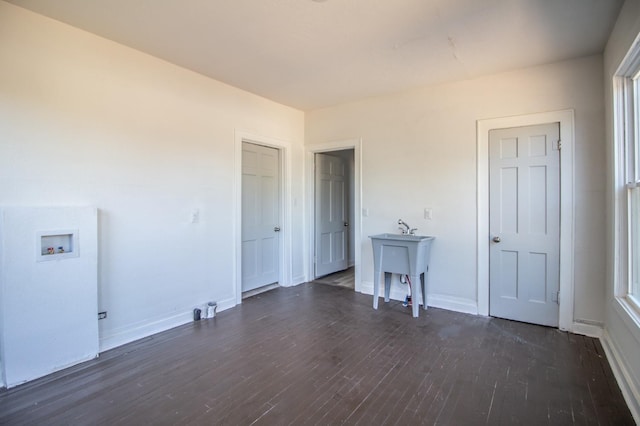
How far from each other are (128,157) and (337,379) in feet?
8.83

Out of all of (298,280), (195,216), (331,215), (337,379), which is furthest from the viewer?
(331,215)

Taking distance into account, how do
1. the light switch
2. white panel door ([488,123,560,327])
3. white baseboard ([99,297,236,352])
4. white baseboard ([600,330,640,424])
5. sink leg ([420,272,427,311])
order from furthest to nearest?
sink leg ([420,272,427,311]) → the light switch → white panel door ([488,123,560,327]) → white baseboard ([99,297,236,352]) → white baseboard ([600,330,640,424])

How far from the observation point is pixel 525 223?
344 centimetres

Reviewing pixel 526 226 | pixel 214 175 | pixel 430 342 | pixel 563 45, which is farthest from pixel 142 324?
pixel 563 45

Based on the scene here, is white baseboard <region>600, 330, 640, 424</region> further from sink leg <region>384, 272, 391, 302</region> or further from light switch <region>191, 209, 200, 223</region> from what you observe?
light switch <region>191, 209, 200, 223</region>

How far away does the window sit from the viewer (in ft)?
7.69

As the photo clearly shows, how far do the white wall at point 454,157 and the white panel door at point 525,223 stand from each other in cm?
19

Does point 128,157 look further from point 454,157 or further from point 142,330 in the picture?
point 454,157

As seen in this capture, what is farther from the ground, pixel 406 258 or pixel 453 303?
pixel 406 258

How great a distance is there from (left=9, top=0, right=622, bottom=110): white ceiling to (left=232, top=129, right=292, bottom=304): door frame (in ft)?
2.83

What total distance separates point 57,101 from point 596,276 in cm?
501

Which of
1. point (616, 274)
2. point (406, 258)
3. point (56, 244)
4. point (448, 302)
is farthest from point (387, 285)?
point (56, 244)

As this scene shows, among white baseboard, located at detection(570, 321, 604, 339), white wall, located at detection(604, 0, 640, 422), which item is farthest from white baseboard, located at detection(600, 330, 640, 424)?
white baseboard, located at detection(570, 321, 604, 339)

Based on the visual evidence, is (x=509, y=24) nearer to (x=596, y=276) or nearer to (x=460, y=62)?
(x=460, y=62)
